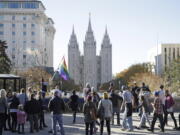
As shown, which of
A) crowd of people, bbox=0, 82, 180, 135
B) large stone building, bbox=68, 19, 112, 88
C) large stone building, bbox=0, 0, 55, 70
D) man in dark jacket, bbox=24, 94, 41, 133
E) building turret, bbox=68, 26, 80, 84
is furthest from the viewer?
building turret, bbox=68, 26, 80, 84

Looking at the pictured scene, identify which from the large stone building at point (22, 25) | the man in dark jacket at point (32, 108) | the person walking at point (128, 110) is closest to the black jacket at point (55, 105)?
the man in dark jacket at point (32, 108)

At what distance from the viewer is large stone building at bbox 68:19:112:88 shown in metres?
179

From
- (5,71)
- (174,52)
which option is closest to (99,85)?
(174,52)

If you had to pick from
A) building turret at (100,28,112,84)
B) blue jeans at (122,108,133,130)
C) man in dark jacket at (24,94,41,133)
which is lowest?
blue jeans at (122,108,133,130)

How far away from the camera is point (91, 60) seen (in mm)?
179875

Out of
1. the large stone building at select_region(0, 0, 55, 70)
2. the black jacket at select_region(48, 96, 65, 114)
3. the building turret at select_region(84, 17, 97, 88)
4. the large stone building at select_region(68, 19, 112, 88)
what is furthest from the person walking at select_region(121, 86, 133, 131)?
the building turret at select_region(84, 17, 97, 88)

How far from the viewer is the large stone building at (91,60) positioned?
588 feet

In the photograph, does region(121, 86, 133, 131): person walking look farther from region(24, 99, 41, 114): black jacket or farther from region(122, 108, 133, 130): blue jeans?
region(24, 99, 41, 114): black jacket

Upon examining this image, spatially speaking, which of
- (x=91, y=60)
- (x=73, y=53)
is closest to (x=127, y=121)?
(x=91, y=60)

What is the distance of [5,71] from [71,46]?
129 metres

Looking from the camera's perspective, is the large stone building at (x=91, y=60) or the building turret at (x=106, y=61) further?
the building turret at (x=106, y=61)

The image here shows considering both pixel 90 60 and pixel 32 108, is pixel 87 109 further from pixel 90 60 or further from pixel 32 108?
pixel 90 60

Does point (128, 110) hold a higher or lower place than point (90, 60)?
lower

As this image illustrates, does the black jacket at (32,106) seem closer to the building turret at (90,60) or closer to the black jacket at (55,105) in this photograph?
the black jacket at (55,105)
